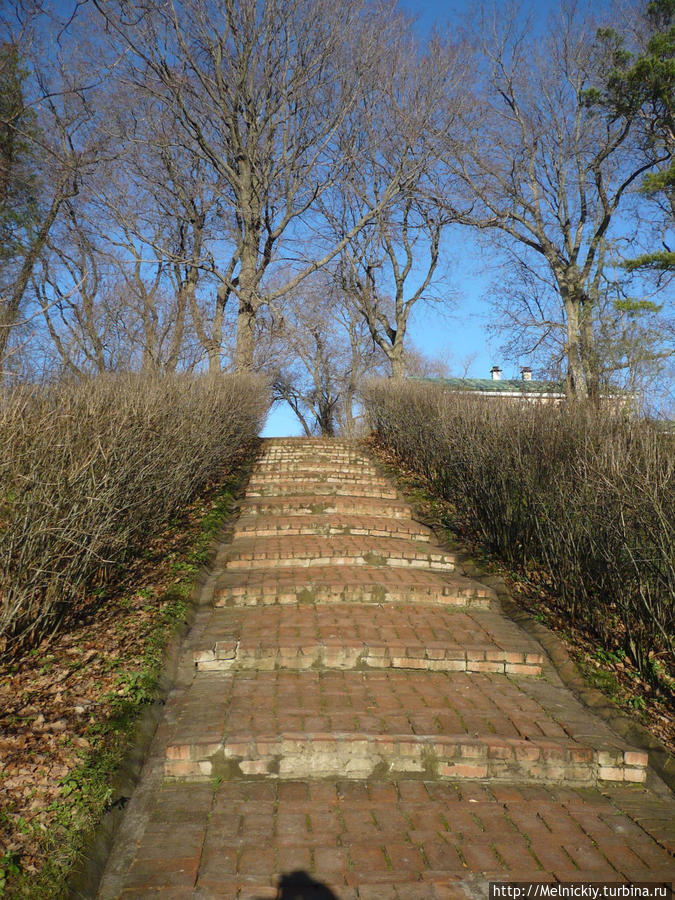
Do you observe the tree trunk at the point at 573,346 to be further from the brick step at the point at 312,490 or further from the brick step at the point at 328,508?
the brick step at the point at 328,508

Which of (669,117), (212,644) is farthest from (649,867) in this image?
(669,117)

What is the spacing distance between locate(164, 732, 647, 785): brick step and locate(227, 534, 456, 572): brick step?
302 cm

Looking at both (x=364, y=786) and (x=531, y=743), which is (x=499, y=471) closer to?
(x=531, y=743)

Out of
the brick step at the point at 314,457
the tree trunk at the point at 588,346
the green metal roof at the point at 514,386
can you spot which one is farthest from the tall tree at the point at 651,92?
the brick step at the point at 314,457

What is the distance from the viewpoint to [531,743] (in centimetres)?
368

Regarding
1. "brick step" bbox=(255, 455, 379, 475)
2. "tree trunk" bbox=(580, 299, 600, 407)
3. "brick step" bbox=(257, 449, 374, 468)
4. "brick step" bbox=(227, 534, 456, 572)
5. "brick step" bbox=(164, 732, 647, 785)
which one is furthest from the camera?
"tree trunk" bbox=(580, 299, 600, 407)

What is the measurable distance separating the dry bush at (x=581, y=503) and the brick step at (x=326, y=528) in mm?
846

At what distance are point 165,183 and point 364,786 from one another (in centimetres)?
2039

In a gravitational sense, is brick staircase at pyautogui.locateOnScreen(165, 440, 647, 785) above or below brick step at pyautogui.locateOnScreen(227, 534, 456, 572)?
below

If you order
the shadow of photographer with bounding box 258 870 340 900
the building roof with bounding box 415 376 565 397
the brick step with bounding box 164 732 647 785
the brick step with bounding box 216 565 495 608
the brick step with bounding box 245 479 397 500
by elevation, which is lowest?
the shadow of photographer with bounding box 258 870 340 900

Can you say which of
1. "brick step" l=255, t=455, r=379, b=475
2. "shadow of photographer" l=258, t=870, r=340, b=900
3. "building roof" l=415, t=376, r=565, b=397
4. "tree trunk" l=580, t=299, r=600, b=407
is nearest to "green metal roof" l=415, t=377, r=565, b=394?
"building roof" l=415, t=376, r=565, b=397

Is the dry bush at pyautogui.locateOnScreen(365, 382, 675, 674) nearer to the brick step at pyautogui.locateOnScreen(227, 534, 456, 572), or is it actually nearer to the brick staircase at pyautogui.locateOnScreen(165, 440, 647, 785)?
the brick staircase at pyautogui.locateOnScreen(165, 440, 647, 785)

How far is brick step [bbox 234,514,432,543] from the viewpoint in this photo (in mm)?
7645

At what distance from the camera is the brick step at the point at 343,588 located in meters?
5.80
